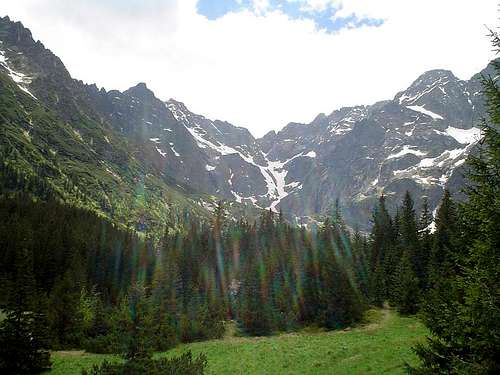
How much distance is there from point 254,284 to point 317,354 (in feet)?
102

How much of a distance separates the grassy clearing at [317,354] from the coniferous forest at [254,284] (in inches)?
113

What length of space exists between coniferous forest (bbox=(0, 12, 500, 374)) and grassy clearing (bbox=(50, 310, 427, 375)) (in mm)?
2879

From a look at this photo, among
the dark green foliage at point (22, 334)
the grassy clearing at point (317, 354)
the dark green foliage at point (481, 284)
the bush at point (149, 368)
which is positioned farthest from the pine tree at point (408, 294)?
the dark green foliage at point (22, 334)

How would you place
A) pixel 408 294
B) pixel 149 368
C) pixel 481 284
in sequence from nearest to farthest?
pixel 481 284, pixel 149 368, pixel 408 294

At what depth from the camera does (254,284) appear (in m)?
67.2

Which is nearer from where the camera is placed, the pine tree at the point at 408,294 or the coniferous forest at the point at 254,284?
the coniferous forest at the point at 254,284

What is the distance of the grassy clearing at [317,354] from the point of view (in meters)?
30.1

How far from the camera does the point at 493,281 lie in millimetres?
13266

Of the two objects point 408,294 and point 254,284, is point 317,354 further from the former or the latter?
point 254,284

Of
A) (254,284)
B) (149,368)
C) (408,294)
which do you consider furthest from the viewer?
(254,284)

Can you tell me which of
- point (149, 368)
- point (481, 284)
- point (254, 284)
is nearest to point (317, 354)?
point (149, 368)

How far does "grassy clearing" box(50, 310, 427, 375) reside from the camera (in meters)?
30.1

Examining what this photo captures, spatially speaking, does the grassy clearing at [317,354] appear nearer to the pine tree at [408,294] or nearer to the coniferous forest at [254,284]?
the coniferous forest at [254,284]

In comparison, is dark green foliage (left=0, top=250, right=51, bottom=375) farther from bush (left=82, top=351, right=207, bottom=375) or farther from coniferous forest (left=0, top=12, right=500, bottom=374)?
bush (left=82, top=351, right=207, bottom=375)
